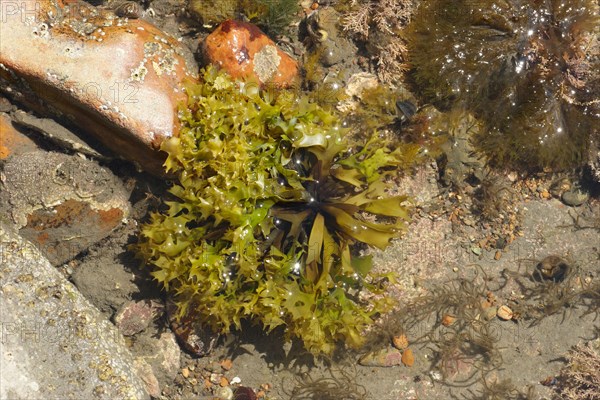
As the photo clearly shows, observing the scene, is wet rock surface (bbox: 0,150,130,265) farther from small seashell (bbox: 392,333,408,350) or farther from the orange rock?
small seashell (bbox: 392,333,408,350)

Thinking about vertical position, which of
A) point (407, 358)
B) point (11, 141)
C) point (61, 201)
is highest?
point (11, 141)

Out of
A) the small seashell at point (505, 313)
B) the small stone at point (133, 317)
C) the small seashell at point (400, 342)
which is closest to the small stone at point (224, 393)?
the small stone at point (133, 317)

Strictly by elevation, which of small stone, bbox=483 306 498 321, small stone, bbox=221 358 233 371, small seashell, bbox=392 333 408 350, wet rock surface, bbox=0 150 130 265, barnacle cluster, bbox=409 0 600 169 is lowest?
small stone, bbox=221 358 233 371

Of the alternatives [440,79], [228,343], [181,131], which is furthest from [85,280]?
[440,79]

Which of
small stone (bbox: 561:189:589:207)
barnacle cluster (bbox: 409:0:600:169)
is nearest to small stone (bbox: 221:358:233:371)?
barnacle cluster (bbox: 409:0:600:169)

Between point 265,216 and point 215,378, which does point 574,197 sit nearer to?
Result: point 265,216

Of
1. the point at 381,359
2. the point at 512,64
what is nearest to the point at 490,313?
the point at 381,359

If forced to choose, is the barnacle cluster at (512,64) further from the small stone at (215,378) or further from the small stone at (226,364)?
the small stone at (215,378)
